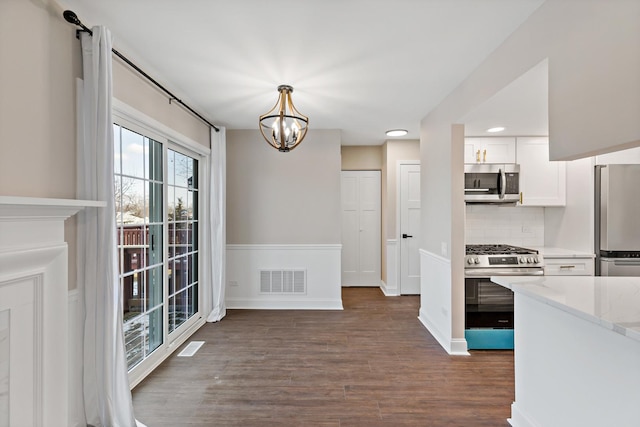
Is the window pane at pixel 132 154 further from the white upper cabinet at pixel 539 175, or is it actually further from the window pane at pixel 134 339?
the white upper cabinet at pixel 539 175

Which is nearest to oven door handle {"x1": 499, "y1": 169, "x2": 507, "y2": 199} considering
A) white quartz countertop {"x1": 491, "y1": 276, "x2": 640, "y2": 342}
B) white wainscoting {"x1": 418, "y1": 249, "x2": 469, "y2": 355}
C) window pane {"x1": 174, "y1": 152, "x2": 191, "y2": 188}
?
white wainscoting {"x1": 418, "y1": 249, "x2": 469, "y2": 355}

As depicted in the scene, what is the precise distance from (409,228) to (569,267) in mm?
2366

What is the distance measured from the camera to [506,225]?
167 inches

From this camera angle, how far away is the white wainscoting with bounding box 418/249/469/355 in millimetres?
3275

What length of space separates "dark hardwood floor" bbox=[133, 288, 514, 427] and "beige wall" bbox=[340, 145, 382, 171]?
2936mm

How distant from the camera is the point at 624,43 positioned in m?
1.36

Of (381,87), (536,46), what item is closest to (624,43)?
(536,46)

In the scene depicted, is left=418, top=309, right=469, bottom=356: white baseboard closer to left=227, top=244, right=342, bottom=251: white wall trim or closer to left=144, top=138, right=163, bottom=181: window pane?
left=227, top=244, right=342, bottom=251: white wall trim

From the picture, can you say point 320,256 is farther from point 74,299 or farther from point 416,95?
point 74,299

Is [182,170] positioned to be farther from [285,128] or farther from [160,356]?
[160,356]

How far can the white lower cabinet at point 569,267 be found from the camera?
3.47 meters

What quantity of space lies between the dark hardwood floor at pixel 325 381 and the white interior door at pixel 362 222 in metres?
2.04

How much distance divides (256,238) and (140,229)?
2.08 metres

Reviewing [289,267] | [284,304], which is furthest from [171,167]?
[284,304]
